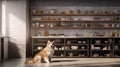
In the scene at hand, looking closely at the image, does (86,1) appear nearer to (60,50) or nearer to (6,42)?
(60,50)

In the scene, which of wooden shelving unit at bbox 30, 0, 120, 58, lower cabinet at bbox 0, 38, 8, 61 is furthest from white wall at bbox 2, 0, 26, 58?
wooden shelving unit at bbox 30, 0, 120, 58

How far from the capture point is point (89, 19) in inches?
537

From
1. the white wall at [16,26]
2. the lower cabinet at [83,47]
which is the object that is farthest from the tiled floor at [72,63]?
the lower cabinet at [83,47]

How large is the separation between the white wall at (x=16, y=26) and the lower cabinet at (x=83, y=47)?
631 mm

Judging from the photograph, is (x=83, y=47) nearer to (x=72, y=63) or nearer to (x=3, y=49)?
(x=72, y=63)

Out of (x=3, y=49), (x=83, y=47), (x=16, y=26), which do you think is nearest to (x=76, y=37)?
(x=83, y=47)

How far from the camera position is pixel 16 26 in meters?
12.7

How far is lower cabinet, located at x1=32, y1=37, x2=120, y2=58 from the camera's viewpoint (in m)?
13.0

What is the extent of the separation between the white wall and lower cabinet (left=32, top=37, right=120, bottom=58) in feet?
2.07

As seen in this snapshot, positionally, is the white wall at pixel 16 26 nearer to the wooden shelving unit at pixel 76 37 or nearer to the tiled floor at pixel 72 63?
the wooden shelving unit at pixel 76 37

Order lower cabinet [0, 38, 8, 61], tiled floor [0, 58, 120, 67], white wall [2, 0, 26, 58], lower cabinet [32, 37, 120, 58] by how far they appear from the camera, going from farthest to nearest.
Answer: lower cabinet [32, 37, 120, 58] → white wall [2, 0, 26, 58] → lower cabinet [0, 38, 8, 61] → tiled floor [0, 58, 120, 67]

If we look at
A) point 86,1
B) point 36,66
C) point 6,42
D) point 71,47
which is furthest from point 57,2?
point 36,66

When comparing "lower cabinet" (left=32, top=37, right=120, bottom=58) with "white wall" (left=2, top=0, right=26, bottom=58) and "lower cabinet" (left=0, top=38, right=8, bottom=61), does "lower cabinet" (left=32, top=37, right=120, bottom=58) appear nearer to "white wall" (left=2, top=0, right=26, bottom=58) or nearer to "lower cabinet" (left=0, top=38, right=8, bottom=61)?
"white wall" (left=2, top=0, right=26, bottom=58)

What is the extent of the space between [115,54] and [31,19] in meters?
4.27
